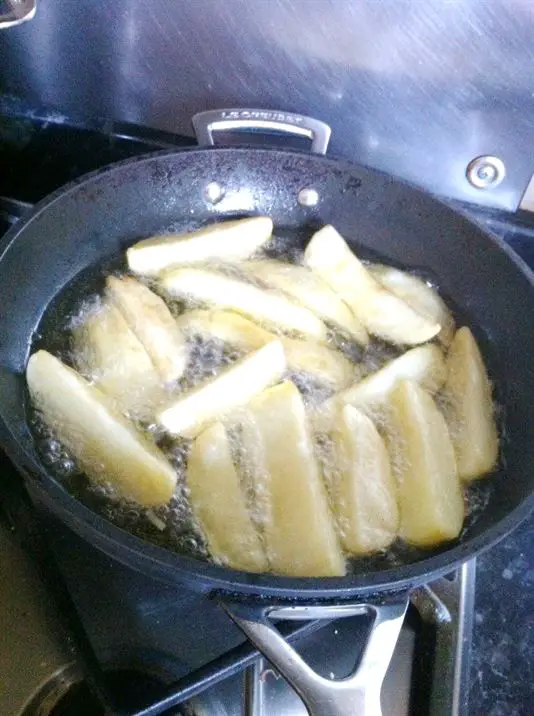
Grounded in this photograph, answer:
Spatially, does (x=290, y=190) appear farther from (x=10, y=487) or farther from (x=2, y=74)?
(x=10, y=487)

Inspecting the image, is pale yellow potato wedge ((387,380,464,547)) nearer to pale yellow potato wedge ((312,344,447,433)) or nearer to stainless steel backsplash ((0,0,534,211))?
pale yellow potato wedge ((312,344,447,433))


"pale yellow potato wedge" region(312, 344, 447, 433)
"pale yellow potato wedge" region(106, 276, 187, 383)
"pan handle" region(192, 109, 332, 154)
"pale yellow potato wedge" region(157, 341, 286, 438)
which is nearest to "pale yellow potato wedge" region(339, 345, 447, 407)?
"pale yellow potato wedge" region(312, 344, 447, 433)

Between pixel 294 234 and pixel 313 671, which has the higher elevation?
pixel 294 234

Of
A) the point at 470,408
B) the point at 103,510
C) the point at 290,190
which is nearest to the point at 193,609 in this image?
the point at 103,510

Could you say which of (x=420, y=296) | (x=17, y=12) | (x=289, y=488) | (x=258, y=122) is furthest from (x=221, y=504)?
(x=17, y=12)

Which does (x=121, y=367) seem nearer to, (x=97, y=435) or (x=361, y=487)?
(x=97, y=435)

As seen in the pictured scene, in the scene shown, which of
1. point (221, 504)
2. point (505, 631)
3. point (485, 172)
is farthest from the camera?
point (485, 172)
